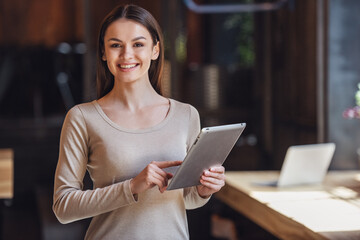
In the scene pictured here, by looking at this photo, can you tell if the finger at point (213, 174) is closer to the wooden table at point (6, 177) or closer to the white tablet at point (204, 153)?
the white tablet at point (204, 153)

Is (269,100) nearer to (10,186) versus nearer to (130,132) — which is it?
(10,186)

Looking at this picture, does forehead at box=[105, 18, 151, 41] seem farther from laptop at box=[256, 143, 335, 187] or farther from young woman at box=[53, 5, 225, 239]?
laptop at box=[256, 143, 335, 187]

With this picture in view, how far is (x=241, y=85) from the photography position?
594cm

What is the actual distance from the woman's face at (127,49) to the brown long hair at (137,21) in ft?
0.06

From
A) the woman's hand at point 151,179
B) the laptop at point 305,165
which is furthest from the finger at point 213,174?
the laptop at point 305,165

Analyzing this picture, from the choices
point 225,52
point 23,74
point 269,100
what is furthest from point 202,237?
point 23,74

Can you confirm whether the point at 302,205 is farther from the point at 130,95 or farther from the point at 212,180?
the point at 130,95

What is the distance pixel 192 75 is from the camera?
5852 mm

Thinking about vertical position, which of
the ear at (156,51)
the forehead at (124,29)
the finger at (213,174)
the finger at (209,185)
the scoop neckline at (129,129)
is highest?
the forehead at (124,29)

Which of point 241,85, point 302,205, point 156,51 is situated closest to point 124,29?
point 156,51

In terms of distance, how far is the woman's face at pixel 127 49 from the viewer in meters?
1.72

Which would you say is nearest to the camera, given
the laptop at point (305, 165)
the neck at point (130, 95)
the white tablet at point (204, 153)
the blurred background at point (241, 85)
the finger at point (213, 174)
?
the white tablet at point (204, 153)

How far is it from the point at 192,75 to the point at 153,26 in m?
4.08

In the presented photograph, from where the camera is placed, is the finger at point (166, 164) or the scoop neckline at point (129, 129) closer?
the finger at point (166, 164)
